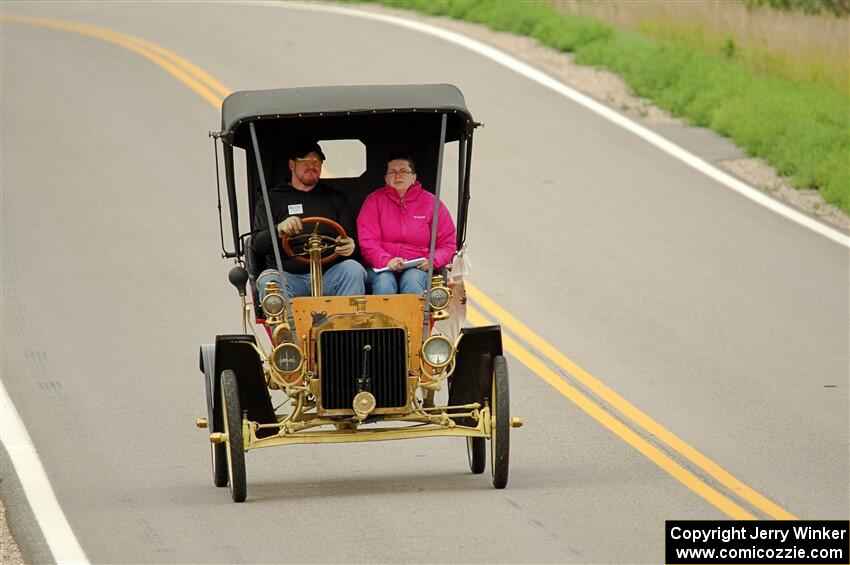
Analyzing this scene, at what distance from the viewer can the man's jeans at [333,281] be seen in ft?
33.7

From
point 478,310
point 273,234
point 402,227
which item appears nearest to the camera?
point 273,234

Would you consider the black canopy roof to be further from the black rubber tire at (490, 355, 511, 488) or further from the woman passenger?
the black rubber tire at (490, 355, 511, 488)

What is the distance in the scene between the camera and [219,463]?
10242 mm

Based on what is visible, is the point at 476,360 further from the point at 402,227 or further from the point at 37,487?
the point at 37,487

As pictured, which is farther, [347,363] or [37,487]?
[37,487]

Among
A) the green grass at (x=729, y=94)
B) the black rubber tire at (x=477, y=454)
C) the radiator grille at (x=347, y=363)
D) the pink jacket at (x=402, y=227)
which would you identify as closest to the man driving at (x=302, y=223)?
the pink jacket at (x=402, y=227)

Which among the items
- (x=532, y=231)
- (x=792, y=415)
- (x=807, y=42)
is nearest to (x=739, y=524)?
(x=792, y=415)

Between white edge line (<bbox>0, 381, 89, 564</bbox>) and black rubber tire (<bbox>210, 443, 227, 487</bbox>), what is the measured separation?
93cm

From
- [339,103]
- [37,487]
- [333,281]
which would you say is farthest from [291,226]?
[37,487]

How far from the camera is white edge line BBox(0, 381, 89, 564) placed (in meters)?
9.02

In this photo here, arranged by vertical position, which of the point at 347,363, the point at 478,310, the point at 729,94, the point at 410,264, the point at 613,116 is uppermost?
the point at 410,264

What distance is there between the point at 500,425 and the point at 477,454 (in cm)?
80

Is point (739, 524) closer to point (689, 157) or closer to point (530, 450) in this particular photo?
point (530, 450)

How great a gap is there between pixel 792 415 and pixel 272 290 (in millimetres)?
3944
